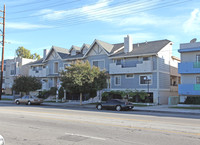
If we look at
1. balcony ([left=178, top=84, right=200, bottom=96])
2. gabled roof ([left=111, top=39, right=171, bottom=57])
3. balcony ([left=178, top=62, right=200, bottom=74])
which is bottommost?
balcony ([left=178, top=84, right=200, bottom=96])

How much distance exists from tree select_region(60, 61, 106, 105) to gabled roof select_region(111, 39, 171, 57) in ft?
20.4

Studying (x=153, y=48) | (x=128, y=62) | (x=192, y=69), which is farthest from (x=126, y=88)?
(x=192, y=69)

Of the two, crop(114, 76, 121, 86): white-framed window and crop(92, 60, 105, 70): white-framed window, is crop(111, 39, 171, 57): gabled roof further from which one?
crop(114, 76, 121, 86): white-framed window

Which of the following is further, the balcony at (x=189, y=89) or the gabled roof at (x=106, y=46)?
the gabled roof at (x=106, y=46)

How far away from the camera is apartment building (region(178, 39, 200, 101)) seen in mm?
26641

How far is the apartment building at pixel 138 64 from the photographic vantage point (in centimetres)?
2973

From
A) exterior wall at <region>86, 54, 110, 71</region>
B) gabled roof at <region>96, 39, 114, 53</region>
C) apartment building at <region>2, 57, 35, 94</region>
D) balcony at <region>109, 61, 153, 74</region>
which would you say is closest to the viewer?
balcony at <region>109, 61, 153, 74</region>

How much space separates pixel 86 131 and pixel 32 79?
29617 millimetres

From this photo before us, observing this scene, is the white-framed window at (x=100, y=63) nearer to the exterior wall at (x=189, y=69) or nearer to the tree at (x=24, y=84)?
the tree at (x=24, y=84)

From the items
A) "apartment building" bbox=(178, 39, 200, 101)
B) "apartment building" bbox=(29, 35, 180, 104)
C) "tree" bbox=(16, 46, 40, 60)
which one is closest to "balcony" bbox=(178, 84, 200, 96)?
"apartment building" bbox=(178, 39, 200, 101)

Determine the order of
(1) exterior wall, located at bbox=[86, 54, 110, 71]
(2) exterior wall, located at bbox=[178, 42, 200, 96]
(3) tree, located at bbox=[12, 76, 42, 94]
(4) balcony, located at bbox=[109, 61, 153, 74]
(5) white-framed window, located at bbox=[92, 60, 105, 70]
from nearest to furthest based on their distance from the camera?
(2) exterior wall, located at bbox=[178, 42, 200, 96] → (4) balcony, located at bbox=[109, 61, 153, 74] → (1) exterior wall, located at bbox=[86, 54, 110, 71] → (5) white-framed window, located at bbox=[92, 60, 105, 70] → (3) tree, located at bbox=[12, 76, 42, 94]

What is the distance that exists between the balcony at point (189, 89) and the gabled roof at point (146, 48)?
566cm

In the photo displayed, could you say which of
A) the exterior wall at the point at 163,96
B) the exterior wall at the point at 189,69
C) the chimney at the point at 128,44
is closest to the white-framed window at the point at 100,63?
the chimney at the point at 128,44

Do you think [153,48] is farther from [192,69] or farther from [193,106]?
[193,106]
